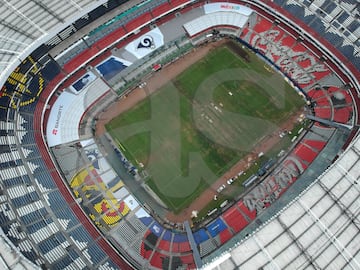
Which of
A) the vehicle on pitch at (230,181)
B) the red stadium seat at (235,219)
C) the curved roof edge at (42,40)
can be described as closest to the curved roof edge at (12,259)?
the curved roof edge at (42,40)

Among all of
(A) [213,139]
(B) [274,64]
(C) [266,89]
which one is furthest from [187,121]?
(B) [274,64]

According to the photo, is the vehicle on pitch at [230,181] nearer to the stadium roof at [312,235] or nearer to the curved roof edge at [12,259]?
the stadium roof at [312,235]

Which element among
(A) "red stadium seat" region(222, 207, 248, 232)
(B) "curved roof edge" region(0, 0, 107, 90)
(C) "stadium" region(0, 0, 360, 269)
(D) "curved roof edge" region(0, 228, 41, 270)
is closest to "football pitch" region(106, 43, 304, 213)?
(C) "stadium" region(0, 0, 360, 269)

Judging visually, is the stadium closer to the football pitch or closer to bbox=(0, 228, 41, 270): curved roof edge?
bbox=(0, 228, 41, 270): curved roof edge

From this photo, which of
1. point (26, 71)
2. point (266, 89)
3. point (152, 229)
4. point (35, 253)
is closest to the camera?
point (35, 253)

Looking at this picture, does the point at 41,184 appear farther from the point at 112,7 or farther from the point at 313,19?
the point at 313,19

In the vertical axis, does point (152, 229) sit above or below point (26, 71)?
below

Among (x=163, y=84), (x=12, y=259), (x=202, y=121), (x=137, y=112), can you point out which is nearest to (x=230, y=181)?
(x=202, y=121)
